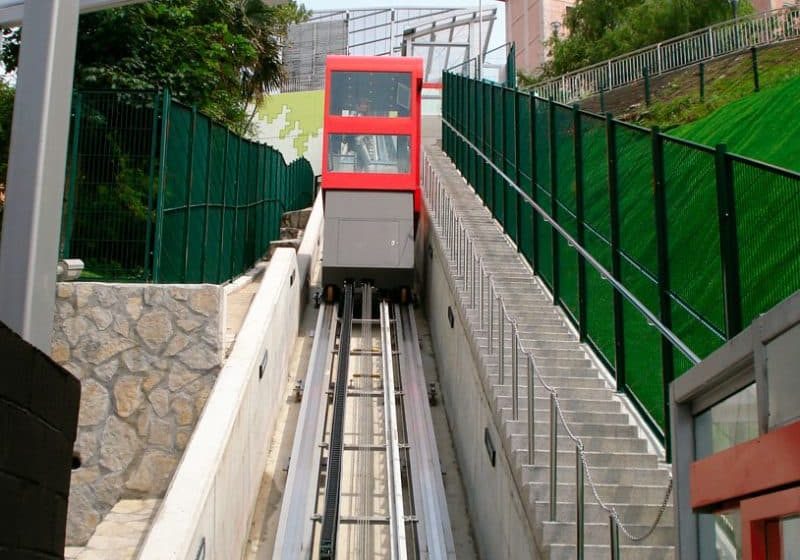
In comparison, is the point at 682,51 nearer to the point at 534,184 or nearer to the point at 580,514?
the point at 534,184

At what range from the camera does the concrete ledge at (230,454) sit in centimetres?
639

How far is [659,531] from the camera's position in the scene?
5.22 metres

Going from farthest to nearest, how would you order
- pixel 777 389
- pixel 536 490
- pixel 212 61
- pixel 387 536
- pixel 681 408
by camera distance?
pixel 212 61, pixel 387 536, pixel 536 490, pixel 681 408, pixel 777 389

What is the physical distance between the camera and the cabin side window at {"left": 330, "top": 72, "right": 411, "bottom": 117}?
2003 centimetres

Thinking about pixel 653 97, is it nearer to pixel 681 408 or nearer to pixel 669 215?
pixel 669 215

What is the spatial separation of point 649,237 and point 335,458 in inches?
167

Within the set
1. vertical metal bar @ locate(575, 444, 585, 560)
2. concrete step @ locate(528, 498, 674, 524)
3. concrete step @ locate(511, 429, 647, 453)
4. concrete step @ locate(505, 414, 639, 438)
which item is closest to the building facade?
concrete step @ locate(505, 414, 639, 438)

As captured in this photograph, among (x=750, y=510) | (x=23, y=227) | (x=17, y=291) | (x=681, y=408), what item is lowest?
(x=750, y=510)

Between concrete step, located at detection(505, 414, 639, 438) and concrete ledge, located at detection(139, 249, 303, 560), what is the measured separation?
2.48 m

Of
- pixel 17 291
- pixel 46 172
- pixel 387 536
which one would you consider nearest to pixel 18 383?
pixel 17 291

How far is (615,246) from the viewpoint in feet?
30.5

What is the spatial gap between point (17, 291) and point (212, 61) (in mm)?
14529

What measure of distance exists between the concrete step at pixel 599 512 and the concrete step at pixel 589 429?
3.61 ft

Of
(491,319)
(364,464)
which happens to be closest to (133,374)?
(364,464)
